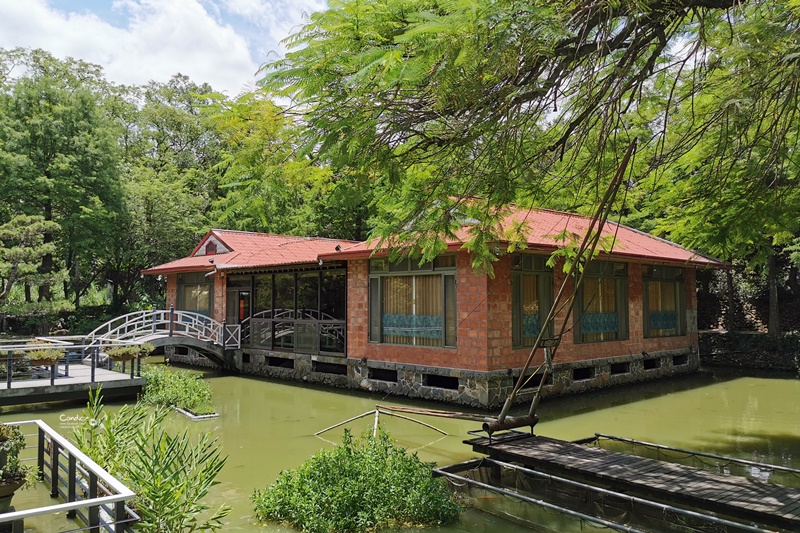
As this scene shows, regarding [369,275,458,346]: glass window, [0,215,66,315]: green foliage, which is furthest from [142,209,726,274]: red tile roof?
[0,215,66,315]: green foliage

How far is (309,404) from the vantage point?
525 inches

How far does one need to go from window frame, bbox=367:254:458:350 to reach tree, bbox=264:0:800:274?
4798mm

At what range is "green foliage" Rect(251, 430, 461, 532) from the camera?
579 cm

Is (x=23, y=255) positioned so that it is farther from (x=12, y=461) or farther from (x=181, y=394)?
(x=12, y=461)

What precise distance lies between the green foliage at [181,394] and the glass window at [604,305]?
27.2ft

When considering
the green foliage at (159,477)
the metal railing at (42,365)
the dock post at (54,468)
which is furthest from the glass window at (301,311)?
the dock post at (54,468)

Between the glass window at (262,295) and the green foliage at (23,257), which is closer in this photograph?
the green foliage at (23,257)

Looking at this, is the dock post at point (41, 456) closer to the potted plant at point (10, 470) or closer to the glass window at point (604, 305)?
the potted plant at point (10, 470)

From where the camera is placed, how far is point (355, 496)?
589 centimetres

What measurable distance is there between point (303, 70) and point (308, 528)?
4085 millimetres

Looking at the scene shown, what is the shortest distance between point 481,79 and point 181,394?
977cm

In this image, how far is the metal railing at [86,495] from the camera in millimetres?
3955

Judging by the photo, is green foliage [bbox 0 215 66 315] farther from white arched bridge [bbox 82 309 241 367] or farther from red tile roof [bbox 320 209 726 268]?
red tile roof [bbox 320 209 726 268]

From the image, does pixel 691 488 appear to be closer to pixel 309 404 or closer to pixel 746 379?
pixel 309 404
